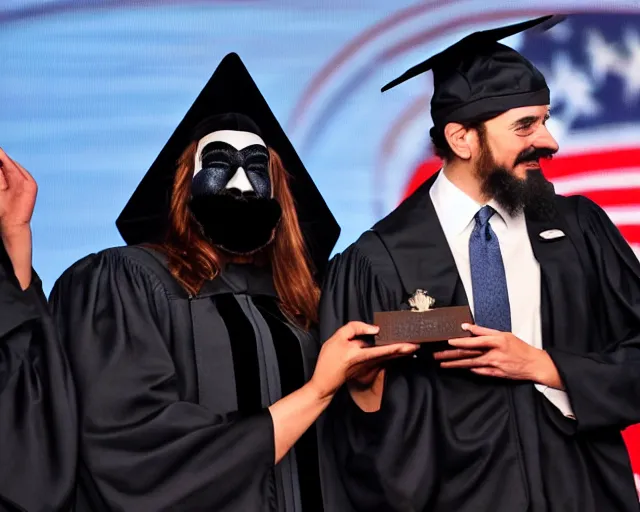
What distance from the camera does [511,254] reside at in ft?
12.0

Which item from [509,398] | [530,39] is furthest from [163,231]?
[530,39]

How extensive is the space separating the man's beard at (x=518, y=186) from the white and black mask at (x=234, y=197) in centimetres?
65

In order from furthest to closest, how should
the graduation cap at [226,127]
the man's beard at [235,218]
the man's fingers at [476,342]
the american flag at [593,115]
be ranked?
the american flag at [593,115]
the graduation cap at [226,127]
the man's beard at [235,218]
the man's fingers at [476,342]

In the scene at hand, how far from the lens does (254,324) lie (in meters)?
3.63

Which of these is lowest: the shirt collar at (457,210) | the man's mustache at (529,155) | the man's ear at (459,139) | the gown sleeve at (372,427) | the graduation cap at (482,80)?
the gown sleeve at (372,427)

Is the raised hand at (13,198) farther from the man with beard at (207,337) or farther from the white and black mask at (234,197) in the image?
the white and black mask at (234,197)

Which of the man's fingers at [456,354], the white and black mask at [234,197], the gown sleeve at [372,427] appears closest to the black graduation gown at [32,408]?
the white and black mask at [234,197]

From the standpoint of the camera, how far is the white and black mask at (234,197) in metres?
3.65

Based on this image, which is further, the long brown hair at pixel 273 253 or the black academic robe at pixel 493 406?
the long brown hair at pixel 273 253

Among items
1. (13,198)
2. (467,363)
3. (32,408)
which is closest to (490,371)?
(467,363)

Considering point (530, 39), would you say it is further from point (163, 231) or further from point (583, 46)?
point (163, 231)

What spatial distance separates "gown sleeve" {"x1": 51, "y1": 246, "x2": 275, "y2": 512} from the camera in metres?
3.37

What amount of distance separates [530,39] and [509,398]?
163cm

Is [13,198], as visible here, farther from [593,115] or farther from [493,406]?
[593,115]
